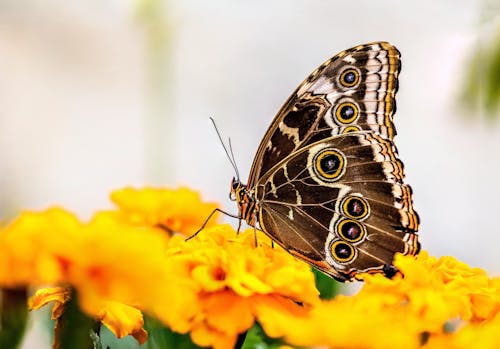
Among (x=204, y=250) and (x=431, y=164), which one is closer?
(x=204, y=250)

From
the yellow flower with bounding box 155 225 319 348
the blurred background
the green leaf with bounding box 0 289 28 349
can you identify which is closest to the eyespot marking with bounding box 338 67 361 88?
the yellow flower with bounding box 155 225 319 348

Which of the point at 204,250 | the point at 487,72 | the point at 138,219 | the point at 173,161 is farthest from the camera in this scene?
the point at 173,161

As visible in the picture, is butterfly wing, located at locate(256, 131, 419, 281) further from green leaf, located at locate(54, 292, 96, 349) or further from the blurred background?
the blurred background

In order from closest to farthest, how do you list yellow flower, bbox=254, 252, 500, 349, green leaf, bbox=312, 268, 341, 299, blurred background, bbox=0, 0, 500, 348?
yellow flower, bbox=254, 252, 500, 349 < green leaf, bbox=312, 268, 341, 299 < blurred background, bbox=0, 0, 500, 348

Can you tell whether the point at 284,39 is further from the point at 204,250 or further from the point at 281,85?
the point at 204,250

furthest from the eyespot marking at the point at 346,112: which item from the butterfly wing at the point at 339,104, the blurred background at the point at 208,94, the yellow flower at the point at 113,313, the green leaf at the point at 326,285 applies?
the blurred background at the point at 208,94

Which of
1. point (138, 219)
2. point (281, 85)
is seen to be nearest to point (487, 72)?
point (281, 85)
